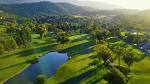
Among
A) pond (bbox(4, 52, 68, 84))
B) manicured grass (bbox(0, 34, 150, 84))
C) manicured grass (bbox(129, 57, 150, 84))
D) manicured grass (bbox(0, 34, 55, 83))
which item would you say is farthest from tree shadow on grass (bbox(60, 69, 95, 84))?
manicured grass (bbox(0, 34, 55, 83))

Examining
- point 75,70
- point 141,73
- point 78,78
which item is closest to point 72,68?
point 75,70

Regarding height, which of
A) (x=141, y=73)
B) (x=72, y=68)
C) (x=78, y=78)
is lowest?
(x=141, y=73)

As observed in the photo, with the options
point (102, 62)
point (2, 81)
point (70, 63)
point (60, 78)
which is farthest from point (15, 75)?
point (102, 62)

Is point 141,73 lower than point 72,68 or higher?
lower

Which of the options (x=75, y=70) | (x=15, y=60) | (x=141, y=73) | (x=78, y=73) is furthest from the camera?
(x=15, y=60)

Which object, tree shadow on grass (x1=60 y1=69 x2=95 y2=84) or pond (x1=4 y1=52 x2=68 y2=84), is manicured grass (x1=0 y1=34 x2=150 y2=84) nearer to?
tree shadow on grass (x1=60 y1=69 x2=95 y2=84)

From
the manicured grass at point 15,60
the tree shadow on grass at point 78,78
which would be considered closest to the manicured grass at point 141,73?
the tree shadow on grass at point 78,78

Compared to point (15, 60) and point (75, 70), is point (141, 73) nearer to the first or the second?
point (75, 70)

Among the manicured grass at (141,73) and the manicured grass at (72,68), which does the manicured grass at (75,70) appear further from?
the manicured grass at (141,73)
